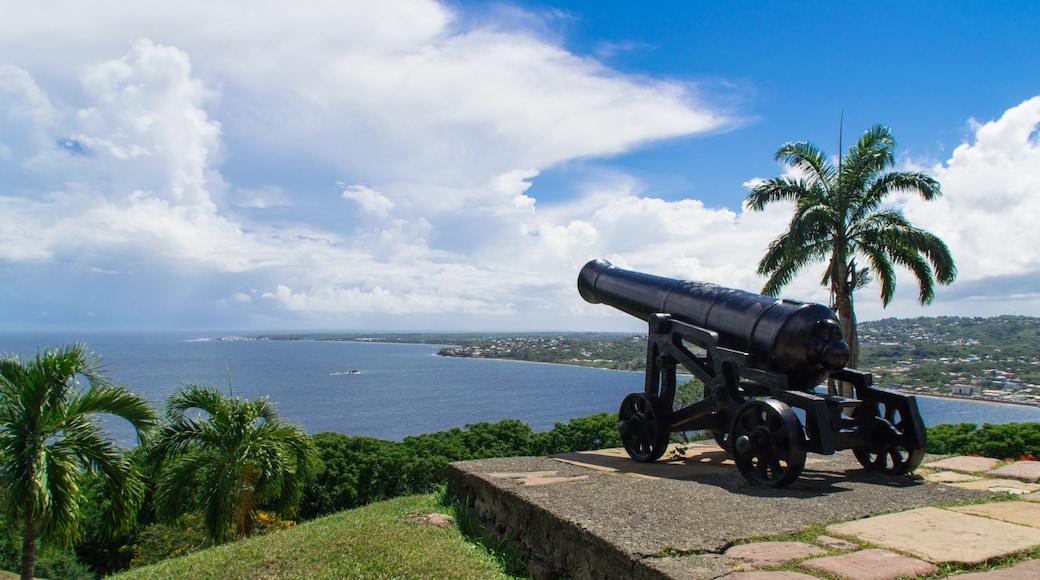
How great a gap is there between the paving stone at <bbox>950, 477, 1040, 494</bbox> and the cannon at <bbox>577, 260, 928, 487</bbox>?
420 millimetres

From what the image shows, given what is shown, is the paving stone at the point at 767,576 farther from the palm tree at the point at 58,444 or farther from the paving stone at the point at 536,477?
the palm tree at the point at 58,444

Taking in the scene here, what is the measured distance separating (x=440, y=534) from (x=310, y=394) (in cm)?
7396

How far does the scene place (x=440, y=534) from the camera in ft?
15.5

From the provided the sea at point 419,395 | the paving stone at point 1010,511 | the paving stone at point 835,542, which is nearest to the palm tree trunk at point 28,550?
the paving stone at point 835,542

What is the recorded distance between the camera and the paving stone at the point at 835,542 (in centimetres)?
312

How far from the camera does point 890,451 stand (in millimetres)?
5461

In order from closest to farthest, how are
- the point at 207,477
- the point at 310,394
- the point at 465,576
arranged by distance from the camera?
the point at 465,576 < the point at 207,477 < the point at 310,394

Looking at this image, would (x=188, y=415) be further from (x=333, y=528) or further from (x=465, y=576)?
(x=465, y=576)

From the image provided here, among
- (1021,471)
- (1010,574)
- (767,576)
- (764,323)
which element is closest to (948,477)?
(1021,471)

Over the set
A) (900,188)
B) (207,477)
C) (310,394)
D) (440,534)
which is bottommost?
(310,394)

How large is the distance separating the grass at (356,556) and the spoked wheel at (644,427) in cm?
224

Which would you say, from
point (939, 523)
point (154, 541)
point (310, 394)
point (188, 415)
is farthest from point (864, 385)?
point (310, 394)

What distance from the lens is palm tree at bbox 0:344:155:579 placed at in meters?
6.70

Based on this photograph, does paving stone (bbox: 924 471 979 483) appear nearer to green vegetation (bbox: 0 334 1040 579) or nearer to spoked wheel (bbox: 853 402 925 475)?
spoked wheel (bbox: 853 402 925 475)
